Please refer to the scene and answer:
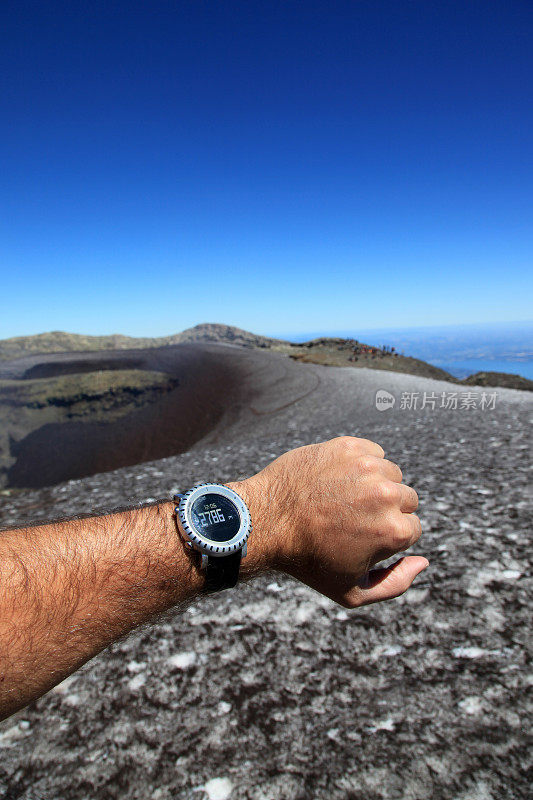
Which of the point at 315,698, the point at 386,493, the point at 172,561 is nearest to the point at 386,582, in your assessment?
the point at 386,493

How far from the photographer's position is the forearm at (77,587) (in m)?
1.39

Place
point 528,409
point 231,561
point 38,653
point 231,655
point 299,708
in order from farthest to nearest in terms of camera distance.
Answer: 1. point 528,409
2. point 231,655
3. point 299,708
4. point 231,561
5. point 38,653

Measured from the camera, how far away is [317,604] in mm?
2912

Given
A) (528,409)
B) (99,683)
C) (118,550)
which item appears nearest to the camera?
(118,550)

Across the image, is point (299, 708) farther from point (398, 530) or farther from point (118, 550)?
point (118, 550)

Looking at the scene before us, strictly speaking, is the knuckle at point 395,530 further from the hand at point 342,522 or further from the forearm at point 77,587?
the forearm at point 77,587

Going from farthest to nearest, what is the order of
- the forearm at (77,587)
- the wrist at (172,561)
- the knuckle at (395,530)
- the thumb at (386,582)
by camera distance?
the thumb at (386,582) < the knuckle at (395,530) < the wrist at (172,561) < the forearm at (77,587)

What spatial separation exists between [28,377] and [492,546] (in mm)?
42181

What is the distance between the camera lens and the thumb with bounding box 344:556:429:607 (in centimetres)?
202

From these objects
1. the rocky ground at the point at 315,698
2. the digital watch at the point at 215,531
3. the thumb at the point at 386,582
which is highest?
the digital watch at the point at 215,531

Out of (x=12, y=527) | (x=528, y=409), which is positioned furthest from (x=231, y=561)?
(x=528, y=409)

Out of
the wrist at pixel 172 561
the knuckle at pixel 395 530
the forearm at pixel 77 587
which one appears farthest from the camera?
the knuckle at pixel 395 530

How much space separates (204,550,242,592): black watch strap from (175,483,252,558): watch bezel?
5cm

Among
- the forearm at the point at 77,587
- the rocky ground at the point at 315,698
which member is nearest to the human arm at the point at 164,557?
the forearm at the point at 77,587
